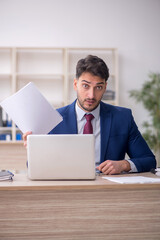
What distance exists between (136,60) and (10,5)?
2.34m

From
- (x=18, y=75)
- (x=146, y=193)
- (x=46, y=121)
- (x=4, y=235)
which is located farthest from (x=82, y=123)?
(x=18, y=75)

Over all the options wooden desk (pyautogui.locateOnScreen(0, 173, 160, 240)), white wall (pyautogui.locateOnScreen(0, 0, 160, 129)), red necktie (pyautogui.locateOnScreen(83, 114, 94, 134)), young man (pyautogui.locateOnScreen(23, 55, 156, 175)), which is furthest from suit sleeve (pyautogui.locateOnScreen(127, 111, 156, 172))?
white wall (pyautogui.locateOnScreen(0, 0, 160, 129))

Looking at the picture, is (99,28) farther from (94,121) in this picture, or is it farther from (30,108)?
(30,108)

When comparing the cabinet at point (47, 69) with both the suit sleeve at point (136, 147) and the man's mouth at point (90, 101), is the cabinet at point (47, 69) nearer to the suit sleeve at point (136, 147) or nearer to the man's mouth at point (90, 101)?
the suit sleeve at point (136, 147)

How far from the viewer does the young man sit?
2.07m

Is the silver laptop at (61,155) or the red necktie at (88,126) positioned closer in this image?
the silver laptop at (61,155)

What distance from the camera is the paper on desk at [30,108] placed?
1537 mm

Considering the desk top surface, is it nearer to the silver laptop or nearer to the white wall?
the silver laptop

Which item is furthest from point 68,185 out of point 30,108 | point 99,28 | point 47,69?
point 99,28

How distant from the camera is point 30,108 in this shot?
1.55m

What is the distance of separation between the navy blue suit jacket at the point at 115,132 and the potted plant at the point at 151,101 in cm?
301

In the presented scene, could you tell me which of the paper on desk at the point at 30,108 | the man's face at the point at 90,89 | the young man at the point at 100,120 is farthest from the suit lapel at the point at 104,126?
the paper on desk at the point at 30,108

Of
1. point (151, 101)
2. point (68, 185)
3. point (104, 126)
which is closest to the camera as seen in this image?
point (68, 185)

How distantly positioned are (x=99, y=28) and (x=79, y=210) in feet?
15.0
